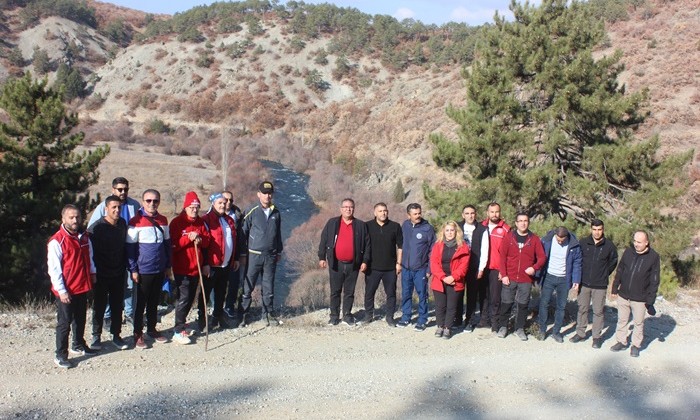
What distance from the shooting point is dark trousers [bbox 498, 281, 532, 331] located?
7.25 metres

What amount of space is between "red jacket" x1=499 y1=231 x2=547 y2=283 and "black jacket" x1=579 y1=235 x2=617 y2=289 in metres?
0.55

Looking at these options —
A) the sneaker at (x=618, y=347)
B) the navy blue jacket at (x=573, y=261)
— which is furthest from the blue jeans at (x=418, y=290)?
the sneaker at (x=618, y=347)

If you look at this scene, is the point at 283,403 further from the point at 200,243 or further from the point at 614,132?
the point at 614,132

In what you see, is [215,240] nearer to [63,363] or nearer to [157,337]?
[157,337]

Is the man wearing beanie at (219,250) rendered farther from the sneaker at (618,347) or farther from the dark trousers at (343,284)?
the sneaker at (618,347)

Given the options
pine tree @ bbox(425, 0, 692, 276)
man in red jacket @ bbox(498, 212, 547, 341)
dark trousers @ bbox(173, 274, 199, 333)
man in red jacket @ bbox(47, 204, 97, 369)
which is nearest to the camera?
man in red jacket @ bbox(47, 204, 97, 369)

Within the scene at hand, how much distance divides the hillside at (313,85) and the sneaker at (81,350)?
22.3 metres

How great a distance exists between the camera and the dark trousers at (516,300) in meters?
7.25

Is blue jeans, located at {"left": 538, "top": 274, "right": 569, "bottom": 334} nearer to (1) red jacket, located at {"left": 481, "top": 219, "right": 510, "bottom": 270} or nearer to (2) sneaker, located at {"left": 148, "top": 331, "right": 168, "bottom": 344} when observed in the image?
(1) red jacket, located at {"left": 481, "top": 219, "right": 510, "bottom": 270}

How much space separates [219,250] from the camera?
271 inches

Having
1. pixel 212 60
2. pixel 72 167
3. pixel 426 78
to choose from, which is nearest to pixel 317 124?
pixel 426 78

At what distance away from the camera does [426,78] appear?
58.5 m

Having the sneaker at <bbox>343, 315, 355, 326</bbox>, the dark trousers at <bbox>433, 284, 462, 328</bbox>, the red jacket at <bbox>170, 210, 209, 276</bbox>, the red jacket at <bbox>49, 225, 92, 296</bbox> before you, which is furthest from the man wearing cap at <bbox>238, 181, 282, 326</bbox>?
the dark trousers at <bbox>433, 284, 462, 328</bbox>

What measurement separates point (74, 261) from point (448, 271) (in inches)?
174
